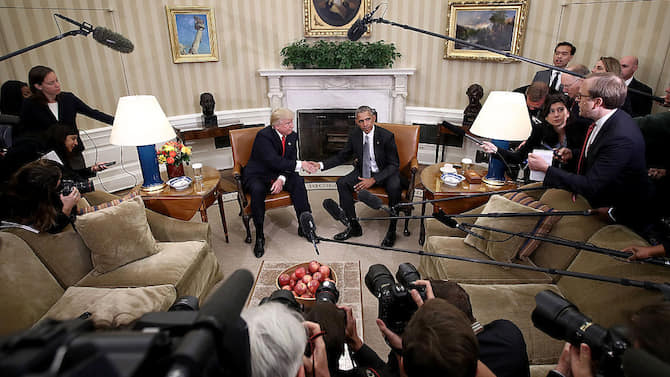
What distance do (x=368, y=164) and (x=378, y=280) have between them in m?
2.25

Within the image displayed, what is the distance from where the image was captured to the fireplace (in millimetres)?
5270

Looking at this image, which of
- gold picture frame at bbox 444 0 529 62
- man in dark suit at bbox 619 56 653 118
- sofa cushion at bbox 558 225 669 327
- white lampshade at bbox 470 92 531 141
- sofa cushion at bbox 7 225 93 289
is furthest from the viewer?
gold picture frame at bbox 444 0 529 62

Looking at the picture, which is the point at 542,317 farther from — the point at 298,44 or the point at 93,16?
the point at 93,16

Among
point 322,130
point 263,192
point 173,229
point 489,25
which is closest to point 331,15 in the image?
point 322,130

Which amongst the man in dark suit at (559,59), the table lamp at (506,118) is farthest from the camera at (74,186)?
the man in dark suit at (559,59)

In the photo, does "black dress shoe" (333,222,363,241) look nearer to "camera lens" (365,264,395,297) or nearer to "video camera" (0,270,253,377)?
"camera lens" (365,264,395,297)

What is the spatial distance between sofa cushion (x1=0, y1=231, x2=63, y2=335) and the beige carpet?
124 cm

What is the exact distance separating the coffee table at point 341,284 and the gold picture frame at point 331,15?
11.6 ft

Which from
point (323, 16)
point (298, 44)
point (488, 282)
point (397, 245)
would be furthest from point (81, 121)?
point (488, 282)

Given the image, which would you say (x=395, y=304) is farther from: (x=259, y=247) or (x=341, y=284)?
(x=259, y=247)

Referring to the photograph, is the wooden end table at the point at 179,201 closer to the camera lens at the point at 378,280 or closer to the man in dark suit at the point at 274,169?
the man in dark suit at the point at 274,169

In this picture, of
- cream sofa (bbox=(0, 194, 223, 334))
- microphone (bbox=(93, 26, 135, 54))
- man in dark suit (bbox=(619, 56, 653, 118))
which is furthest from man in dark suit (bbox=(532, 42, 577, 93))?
microphone (bbox=(93, 26, 135, 54))

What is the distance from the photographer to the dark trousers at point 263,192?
3.33 m

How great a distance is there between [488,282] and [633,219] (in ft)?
2.89
